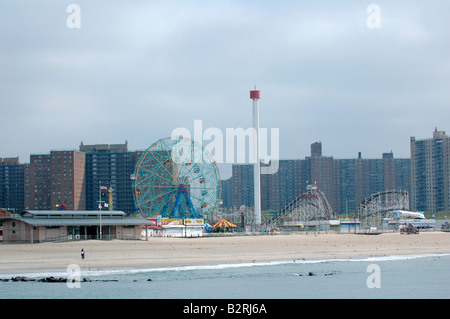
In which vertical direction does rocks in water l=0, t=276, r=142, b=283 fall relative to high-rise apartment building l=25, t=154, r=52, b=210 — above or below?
below

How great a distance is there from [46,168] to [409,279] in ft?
528

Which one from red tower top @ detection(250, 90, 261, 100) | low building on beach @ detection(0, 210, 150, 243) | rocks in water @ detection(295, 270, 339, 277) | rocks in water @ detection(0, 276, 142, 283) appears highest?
red tower top @ detection(250, 90, 261, 100)

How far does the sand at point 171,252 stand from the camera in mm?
47759

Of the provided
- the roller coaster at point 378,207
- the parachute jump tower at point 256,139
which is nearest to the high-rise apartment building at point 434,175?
the roller coaster at point 378,207

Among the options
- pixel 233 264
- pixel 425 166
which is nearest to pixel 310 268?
pixel 233 264

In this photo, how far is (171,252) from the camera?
5712 centimetres

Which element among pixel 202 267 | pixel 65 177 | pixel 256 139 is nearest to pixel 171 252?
pixel 202 267

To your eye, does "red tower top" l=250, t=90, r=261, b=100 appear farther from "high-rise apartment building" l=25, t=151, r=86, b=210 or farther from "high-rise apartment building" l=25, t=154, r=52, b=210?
"high-rise apartment building" l=25, t=154, r=52, b=210

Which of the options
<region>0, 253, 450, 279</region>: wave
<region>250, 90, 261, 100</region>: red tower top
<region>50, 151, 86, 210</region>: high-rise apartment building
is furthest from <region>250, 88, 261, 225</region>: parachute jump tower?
<region>50, 151, 86, 210</region>: high-rise apartment building

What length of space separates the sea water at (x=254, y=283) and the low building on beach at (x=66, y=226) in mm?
20901

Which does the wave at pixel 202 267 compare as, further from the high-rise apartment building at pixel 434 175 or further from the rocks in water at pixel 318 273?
the high-rise apartment building at pixel 434 175

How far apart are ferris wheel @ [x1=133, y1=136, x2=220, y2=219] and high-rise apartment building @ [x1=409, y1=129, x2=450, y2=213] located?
116289 millimetres

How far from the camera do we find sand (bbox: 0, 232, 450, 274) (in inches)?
1880
